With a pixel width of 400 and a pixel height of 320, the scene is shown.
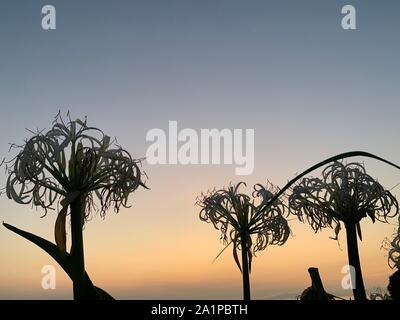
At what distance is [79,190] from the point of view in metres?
6.04

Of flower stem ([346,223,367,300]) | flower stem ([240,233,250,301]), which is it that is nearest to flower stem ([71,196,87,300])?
flower stem ([346,223,367,300])

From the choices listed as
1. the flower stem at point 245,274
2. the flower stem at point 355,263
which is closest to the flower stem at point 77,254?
the flower stem at point 355,263

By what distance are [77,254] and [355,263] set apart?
8.44 feet

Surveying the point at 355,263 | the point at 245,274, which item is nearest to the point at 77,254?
the point at 355,263

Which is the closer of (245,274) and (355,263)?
(355,263)

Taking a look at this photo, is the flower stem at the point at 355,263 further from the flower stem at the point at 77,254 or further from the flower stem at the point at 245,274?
the flower stem at the point at 245,274

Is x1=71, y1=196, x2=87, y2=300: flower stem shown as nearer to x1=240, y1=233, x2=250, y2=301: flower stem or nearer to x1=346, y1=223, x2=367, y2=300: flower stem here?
x1=346, y1=223, x2=367, y2=300: flower stem

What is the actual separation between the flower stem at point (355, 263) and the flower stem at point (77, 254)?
2236 mm

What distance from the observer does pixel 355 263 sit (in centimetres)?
493

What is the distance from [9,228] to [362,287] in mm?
2924

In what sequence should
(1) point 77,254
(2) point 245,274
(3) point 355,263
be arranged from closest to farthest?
1. (1) point 77,254
2. (3) point 355,263
3. (2) point 245,274

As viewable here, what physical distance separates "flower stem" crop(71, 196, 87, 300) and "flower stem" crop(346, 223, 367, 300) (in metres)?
2.24

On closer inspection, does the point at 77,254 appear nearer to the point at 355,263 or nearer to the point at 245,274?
the point at 355,263
